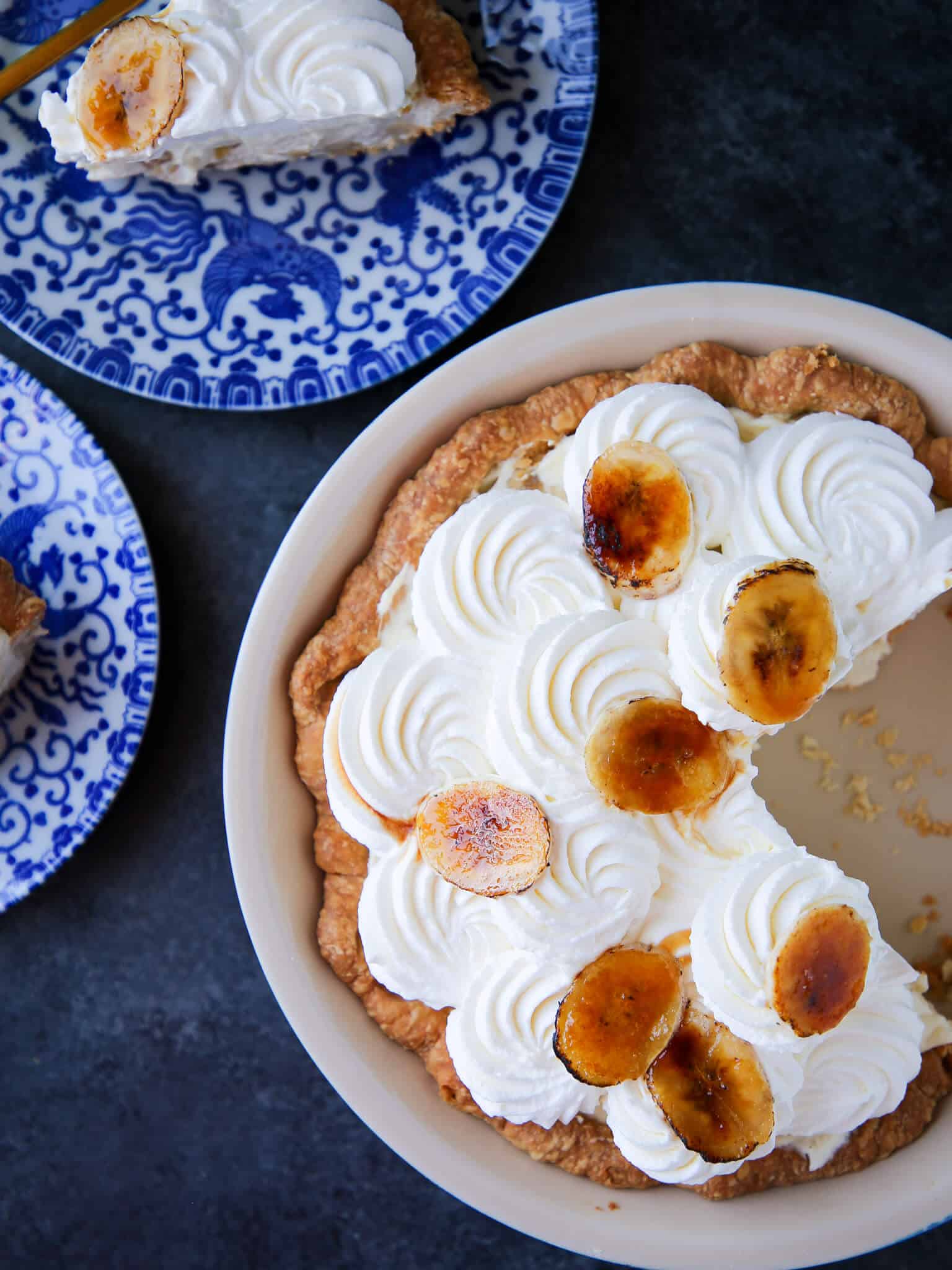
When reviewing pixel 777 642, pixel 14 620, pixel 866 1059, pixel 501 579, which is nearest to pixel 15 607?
pixel 14 620

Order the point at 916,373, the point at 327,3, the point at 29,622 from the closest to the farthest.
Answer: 1. the point at 916,373
2. the point at 327,3
3. the point at 29,622

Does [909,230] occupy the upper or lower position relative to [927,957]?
upper

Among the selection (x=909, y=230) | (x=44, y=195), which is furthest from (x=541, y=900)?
(x=44, y=195)

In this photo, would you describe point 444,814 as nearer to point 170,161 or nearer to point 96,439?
point 96,439

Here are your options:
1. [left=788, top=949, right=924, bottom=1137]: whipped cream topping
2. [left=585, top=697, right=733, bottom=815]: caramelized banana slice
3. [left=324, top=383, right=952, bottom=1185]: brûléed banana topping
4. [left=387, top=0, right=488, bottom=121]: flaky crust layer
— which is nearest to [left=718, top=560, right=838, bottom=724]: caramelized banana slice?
[left=324, top=383, right=952, bottom=1185]: brûléed banana topping

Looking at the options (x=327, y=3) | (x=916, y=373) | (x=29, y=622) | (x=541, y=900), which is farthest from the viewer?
(x=29, y=622)

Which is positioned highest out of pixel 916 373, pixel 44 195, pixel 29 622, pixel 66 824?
pixel 44 195

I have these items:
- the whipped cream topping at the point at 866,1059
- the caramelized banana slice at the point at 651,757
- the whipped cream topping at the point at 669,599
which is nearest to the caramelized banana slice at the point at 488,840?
the caramelized banana slice at the point at 651,757

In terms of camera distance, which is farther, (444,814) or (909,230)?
(909,230)

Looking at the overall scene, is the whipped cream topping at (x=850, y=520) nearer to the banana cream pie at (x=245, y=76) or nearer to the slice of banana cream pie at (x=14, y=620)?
the banana cream pie at (x=245, y=76)

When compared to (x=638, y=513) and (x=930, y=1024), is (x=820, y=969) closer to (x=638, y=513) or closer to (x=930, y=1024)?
(x=930, y=1024)
